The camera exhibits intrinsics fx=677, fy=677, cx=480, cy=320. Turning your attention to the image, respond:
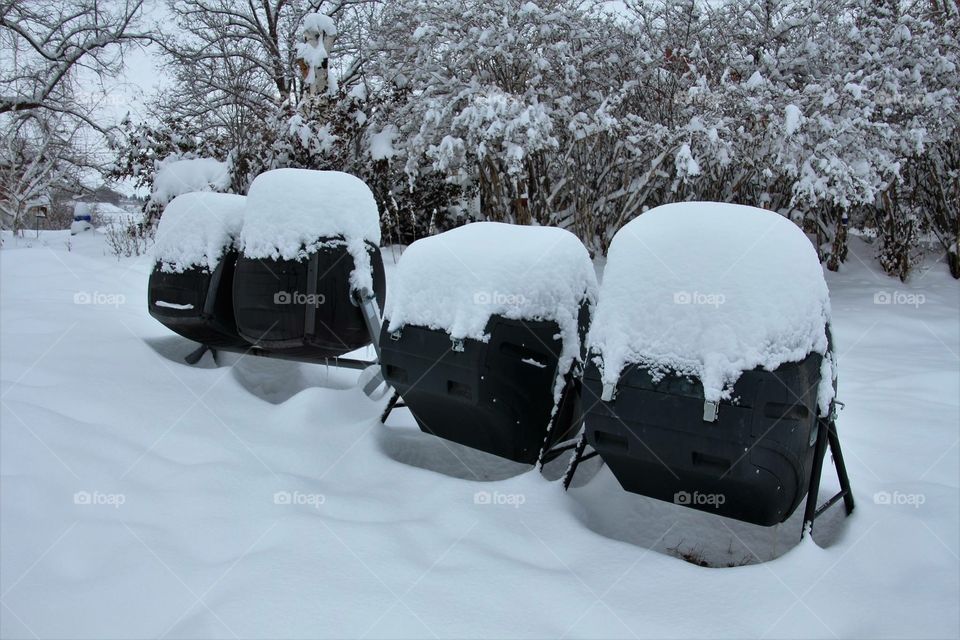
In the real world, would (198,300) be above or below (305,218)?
below

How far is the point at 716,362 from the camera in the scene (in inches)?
92.0

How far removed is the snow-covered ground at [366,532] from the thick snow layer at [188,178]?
697 cm

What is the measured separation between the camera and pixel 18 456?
2.91 metres

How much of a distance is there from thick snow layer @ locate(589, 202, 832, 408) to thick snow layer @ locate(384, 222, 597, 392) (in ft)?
1.67

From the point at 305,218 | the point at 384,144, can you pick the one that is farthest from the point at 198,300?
the point at 384,144

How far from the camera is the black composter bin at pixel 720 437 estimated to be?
231cm

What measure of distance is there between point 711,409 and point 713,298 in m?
0.40

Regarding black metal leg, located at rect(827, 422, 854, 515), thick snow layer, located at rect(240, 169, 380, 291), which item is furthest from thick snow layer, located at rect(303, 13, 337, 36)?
black metal leg, located at rect(827, 422, 854, 515)

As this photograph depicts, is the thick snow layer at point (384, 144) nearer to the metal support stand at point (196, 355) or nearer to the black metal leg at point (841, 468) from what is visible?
the metal support stand at point (196, 355)

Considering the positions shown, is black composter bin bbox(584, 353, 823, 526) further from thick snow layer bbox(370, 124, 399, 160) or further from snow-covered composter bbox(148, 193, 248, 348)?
thick snow layer bbox(370, 124, 399, 160)

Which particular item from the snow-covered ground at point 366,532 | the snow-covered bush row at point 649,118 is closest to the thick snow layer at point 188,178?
the snow-covered bush row at point 649,118

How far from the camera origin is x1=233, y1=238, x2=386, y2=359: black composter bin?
3992mm

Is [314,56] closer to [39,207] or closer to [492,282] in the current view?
[492,282]

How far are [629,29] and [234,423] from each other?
8286 mm
